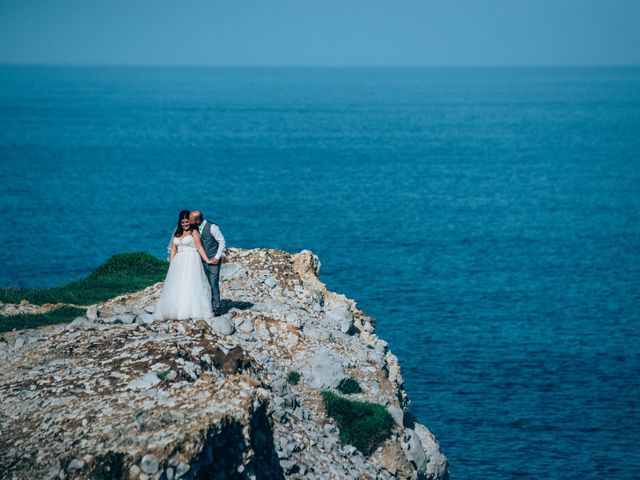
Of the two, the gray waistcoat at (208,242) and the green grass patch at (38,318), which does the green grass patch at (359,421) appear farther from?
the green grass patch at (38,318)

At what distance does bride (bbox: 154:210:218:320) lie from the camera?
2583 centimetres

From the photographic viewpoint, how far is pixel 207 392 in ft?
67.0

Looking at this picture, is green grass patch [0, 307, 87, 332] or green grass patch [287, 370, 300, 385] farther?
green grass patch [0, 307, 87, 332]

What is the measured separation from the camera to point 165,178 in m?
128

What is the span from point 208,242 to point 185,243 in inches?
41.4

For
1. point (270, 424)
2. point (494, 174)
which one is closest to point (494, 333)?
point (270, 424)

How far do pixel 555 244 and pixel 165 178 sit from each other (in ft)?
206

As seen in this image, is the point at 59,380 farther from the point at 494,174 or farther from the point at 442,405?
the point at 494,174

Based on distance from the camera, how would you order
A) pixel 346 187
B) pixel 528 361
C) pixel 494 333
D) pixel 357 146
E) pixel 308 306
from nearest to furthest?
pixel 308 306 < pixel 528 361 < pixel 494 333 < pixel 346 187 < pixel 357 146

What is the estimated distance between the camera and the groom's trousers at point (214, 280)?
2692 cm

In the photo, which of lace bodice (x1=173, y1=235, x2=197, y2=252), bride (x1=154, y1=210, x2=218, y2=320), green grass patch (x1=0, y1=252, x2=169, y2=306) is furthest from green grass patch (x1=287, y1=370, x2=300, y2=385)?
green grass patch (x1=0, y1=252, x2=169, y2=306)

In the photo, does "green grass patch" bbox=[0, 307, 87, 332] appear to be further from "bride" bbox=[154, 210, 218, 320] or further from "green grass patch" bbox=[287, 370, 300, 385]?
"green grass patch" bbox=[287, 370, 300, 385]

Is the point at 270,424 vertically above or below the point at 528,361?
above

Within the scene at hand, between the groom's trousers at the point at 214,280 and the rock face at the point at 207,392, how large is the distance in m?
0.81
